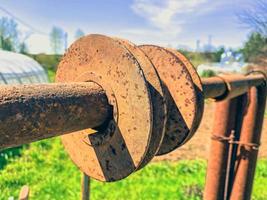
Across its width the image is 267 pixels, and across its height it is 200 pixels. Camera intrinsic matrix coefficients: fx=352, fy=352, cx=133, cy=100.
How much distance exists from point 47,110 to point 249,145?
59.5 inches

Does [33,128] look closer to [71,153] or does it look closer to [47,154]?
[71,153]

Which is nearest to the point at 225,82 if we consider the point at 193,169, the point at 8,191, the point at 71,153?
the point at 71,153

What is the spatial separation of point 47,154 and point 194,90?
7.21 metres

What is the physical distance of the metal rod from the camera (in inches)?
71.1

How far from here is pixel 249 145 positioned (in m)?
1.84

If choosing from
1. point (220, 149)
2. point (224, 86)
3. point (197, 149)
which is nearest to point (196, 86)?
point (224, 86)

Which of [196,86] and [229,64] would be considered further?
[229,64]

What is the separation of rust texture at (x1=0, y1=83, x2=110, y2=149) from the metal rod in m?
1.26

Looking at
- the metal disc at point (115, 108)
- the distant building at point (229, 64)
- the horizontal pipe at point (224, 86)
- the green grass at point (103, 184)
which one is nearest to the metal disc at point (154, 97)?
the metal disc at point (115, 108)

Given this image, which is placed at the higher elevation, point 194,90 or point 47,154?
point 194,90

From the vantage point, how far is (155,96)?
24.4 inches

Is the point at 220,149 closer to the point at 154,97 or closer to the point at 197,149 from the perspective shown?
the point at 154,97

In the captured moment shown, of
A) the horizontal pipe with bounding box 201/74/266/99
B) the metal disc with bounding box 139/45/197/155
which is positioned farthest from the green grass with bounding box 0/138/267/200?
the metal disc with bounding box 139/45/197/155

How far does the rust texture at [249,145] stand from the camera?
72.0 inches
